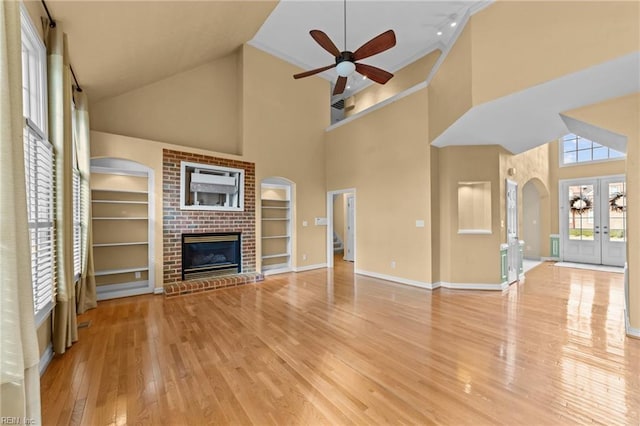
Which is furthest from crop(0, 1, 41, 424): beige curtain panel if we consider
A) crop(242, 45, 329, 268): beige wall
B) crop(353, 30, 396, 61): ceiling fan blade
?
crop(242, 45, 329, 268): beige wall

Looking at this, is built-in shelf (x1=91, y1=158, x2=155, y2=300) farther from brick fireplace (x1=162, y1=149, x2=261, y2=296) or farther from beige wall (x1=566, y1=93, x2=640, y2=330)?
beige wall (x1=566, y1=93, x2=640, y2=330)

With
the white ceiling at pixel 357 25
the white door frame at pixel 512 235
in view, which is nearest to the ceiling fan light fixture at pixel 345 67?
the white ceiling at pixel 357 25

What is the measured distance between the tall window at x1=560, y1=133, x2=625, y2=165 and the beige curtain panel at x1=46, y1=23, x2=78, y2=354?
11003mm

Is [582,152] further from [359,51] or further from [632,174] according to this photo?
[359,51]

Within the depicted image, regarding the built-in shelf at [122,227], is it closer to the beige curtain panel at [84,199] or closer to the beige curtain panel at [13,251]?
the beige curtain panel at [84,199]

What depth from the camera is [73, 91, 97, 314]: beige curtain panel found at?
3.61m

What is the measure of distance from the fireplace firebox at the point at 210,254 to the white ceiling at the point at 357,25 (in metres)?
4.46

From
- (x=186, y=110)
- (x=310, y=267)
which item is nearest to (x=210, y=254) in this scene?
(x=310, y=267)

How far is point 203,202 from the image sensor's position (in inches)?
215

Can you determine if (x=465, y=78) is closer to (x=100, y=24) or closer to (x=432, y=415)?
(x=432, y=415)

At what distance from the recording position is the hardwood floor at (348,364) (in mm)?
1858

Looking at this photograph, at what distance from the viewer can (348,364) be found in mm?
2449

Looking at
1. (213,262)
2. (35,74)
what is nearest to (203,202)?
(213,262)

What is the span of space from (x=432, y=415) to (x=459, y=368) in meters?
0.74
